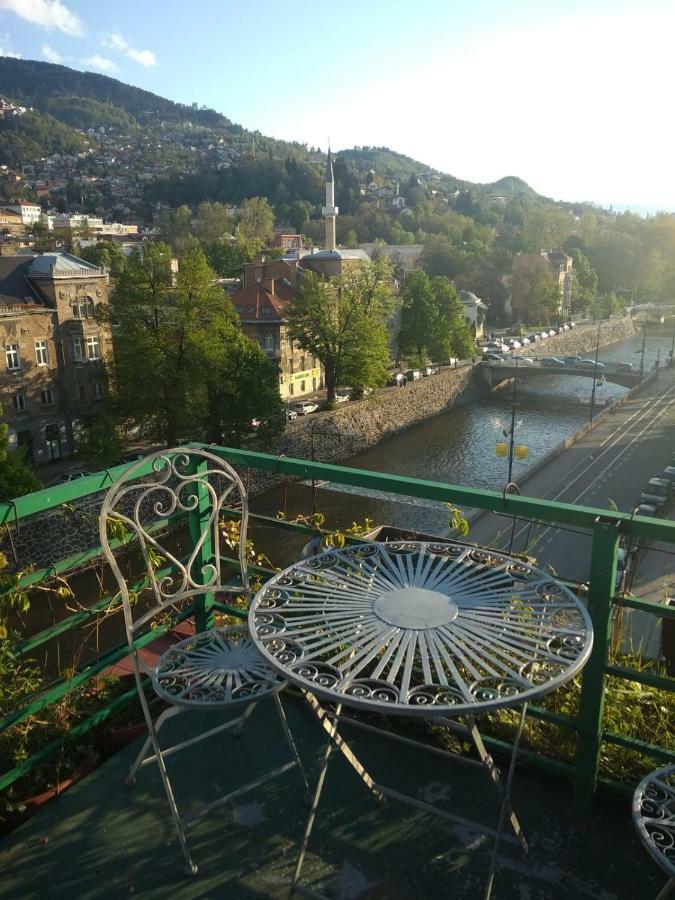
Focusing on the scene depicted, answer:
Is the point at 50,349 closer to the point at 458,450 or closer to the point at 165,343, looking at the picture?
the point at 165,343

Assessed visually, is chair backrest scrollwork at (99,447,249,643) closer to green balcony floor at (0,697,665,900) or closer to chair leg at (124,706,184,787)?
chair leg at (124,706,184,787)

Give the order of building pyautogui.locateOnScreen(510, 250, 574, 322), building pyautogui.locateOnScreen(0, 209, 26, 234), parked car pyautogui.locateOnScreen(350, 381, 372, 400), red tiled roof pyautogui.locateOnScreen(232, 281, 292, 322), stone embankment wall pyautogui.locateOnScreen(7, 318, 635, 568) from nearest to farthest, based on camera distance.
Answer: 1. stone embankment wall pyautogui.locateOnScreen(7, 318, 635, 568)
2. red tiled roof pyautogui.locateOnScreen(232, 281, 292, 322)
3. parked car pyautogui.locateOnScreen(350, 381, 372, 400)
4. building pyautogui.locateOnScreen(510, 250, 574, 322)
5. building pyautogui.locateOnScreen(0, 209, 26, 234)

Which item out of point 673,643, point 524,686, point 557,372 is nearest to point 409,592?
point 524,686

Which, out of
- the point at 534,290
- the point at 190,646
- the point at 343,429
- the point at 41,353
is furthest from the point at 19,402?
the point at 534,290

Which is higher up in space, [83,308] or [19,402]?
[83,308]

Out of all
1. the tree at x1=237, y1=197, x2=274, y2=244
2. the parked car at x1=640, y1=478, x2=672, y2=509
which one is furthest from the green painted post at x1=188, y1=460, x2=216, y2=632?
the tree at x1=237, y1=197, x2=274, y2=244

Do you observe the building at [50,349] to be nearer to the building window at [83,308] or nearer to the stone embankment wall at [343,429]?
the building window at [83,308]
